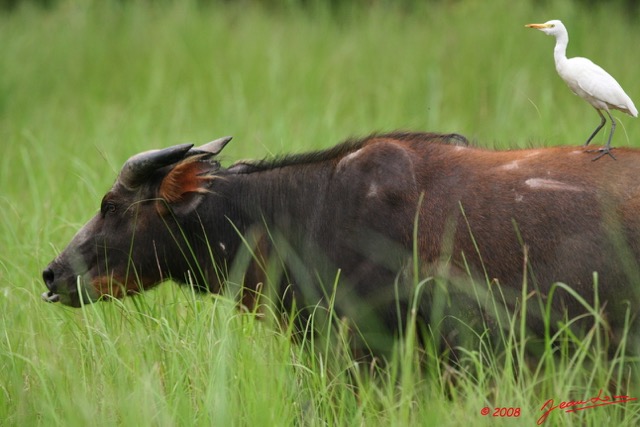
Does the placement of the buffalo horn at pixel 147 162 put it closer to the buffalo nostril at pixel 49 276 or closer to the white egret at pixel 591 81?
the buffalo nostril at pixel 49 276

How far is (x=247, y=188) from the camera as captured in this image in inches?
195

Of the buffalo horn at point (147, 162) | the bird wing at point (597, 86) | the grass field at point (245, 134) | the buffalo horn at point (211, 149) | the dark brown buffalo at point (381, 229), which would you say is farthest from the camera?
the buffalo horn at point (211, 149)

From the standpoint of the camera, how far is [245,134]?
883 centimetres

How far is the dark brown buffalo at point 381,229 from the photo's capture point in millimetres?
4238

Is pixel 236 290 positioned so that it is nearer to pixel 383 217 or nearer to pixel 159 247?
pixel 159 247

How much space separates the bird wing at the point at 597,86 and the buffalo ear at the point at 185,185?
70.8 inches

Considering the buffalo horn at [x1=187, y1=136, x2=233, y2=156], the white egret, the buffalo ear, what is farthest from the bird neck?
the buffalo ear

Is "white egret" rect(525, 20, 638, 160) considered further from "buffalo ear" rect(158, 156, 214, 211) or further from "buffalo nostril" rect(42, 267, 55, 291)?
"buffalo nostril" rect(42, 267, 55, 291)

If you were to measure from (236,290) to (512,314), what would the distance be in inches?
52.3

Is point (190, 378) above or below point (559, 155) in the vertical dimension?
below

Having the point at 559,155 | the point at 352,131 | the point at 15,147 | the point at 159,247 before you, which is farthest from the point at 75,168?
the point at 559,155

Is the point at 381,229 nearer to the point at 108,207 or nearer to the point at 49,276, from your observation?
the point at 108,207

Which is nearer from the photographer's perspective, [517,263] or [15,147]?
[517,263]

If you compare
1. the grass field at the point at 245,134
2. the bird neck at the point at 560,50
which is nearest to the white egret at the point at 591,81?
the bird neck at the point at 560,50
